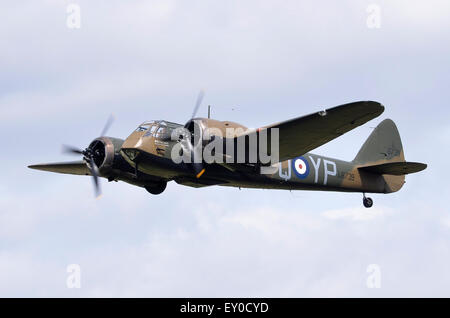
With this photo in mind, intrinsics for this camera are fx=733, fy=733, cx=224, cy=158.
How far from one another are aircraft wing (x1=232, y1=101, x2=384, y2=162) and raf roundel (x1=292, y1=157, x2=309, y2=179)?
1.62m

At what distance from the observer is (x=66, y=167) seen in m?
25.0

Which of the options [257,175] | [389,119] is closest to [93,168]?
[257,175]

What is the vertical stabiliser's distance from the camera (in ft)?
83.6

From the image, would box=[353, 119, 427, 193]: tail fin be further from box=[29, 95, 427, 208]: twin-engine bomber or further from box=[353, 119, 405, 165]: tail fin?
box=[29, 95, 427, 208]: twin-engine bomber

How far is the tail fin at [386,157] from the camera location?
24.5 metres

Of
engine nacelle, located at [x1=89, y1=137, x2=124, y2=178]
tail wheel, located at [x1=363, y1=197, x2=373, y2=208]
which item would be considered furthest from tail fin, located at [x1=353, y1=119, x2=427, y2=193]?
engine nacelle, located at [x1=89, y1=137, x2=124, y2=178]

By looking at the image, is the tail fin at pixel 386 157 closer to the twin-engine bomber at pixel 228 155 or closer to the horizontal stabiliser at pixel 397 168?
the horizontal stabiliser at pixel 397 168

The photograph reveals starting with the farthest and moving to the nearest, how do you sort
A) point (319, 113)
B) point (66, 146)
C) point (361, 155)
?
point (361, 155), point (66, 146), point (319, 113)

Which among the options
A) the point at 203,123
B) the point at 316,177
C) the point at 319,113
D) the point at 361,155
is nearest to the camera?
the point at 319,113

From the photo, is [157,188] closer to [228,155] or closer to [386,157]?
[228,155]

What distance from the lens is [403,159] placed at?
26531 millimetres

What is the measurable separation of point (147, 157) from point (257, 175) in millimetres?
3534

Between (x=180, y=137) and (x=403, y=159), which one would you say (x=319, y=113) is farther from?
(x=403, y=159)

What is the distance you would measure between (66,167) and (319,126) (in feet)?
32.2
